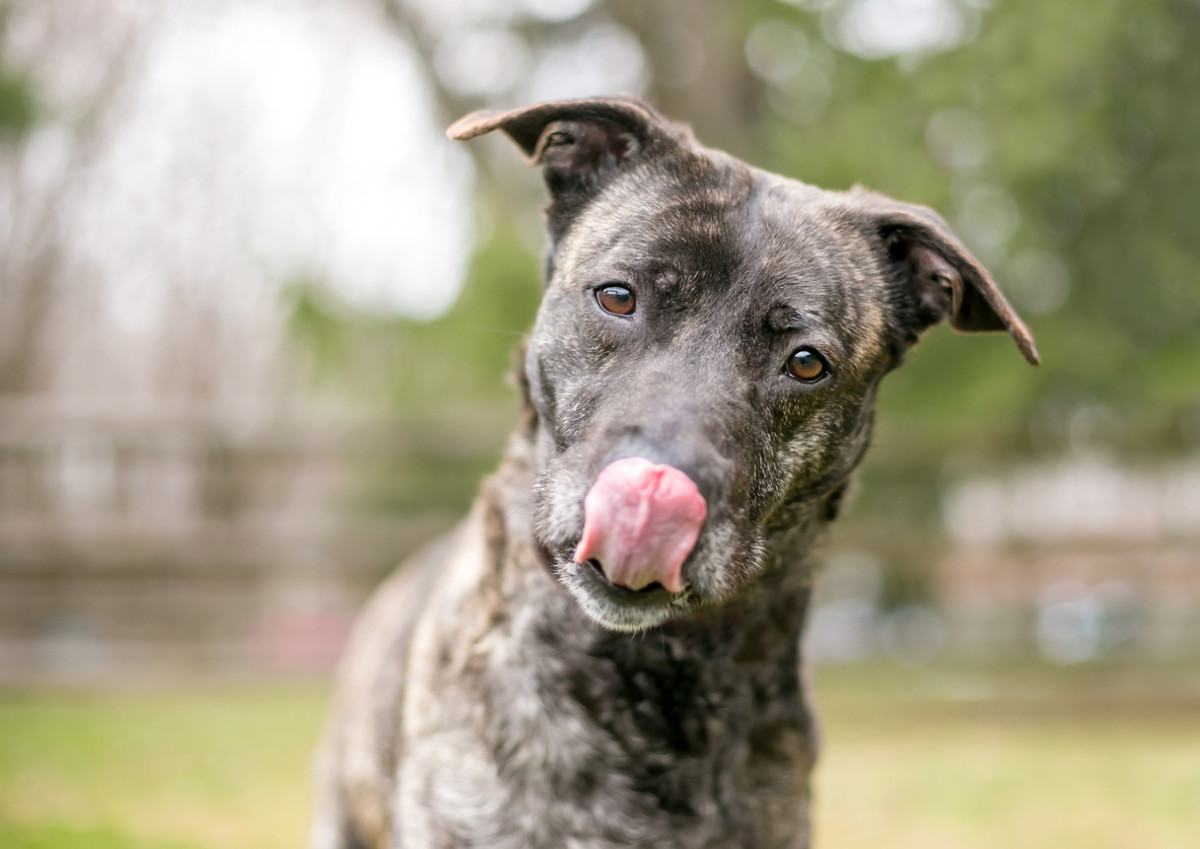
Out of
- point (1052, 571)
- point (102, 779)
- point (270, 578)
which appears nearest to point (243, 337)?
point (270, 578)

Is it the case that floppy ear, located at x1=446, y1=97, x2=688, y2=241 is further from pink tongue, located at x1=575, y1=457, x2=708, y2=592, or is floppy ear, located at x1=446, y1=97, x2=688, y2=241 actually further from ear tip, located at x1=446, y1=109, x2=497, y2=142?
pink tongue, located at x1=575, y1=457, x2=708, y2=592

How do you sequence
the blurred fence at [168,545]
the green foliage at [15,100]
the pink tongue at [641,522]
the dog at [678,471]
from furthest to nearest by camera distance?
1. the blurred fence at [168,545]
2. the green foliage at [15,100]
3. the dog at [678,471]
4. the pink tongue at [641,522]

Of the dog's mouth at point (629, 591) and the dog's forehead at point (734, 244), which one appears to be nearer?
the dog's mouth at point (629, 591)

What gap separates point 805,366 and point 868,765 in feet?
14.8

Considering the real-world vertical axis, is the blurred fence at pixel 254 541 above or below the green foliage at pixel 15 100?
below

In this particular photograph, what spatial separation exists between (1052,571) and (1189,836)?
29.5 feet

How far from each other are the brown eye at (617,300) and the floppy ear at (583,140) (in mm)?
434

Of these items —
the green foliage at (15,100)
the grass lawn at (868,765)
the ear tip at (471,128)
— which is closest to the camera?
the ear tip at (471,128)

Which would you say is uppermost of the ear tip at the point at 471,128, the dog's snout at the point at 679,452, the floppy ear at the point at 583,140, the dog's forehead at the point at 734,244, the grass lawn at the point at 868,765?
the floppy ear at the point at 583,140

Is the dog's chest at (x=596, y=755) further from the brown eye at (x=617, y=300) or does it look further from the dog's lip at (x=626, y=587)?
the brown eye at (x=617, y=300)

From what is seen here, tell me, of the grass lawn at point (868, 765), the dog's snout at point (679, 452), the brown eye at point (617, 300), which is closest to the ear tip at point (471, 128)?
the brown eye at point (617, 300)

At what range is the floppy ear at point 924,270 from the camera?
285 centimetres

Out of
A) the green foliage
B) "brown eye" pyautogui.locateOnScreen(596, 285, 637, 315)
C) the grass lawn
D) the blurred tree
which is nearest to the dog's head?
"brown eye" pyautogui.locateOnScreen(596, 285, 637, 315)

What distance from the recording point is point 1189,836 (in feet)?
15.8
